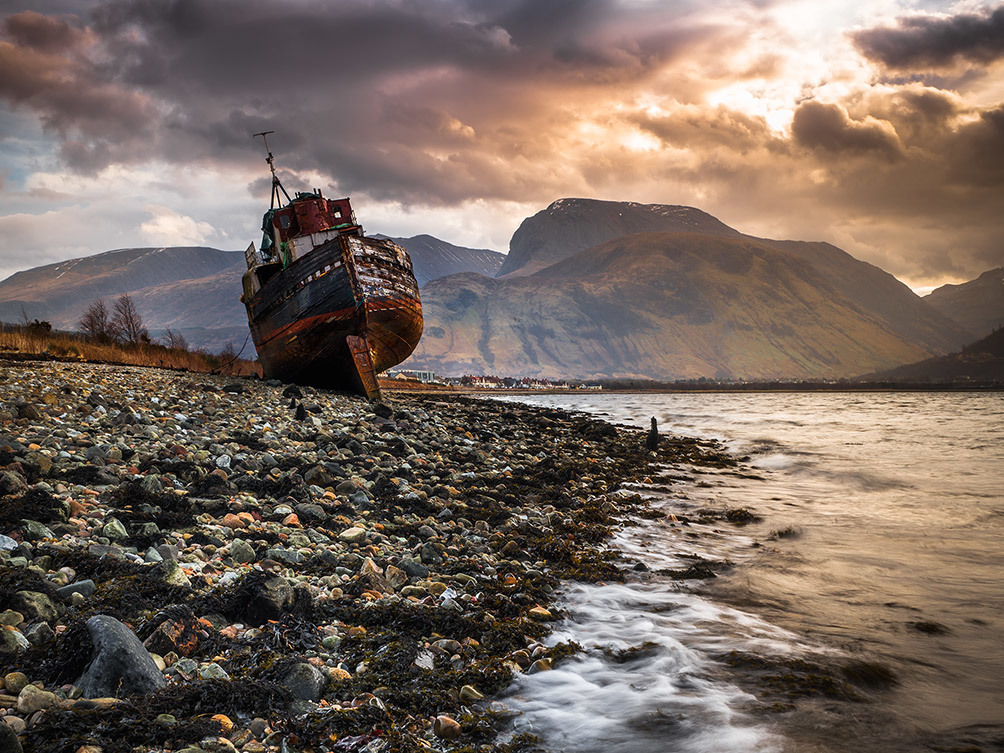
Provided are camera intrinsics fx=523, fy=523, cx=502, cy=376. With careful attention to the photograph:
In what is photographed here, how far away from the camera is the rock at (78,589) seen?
13.2 feet

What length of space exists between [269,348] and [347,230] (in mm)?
6645

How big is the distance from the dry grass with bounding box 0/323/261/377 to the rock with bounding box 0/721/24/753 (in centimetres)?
2327

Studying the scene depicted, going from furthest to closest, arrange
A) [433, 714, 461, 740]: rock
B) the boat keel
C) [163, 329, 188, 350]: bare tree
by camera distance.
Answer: [163, 329, 188, 350]: bare tree < the boat keel < [433, 714, 461, 740]: rock

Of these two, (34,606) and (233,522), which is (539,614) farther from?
(34,606)

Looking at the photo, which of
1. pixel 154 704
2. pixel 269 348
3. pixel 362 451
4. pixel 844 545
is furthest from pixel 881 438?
pixel 154 704

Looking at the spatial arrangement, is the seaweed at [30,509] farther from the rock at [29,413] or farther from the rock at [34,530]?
the rock at [29,413]

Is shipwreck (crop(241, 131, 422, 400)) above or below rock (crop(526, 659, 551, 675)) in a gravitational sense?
above

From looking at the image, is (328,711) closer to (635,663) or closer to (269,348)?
(635,663)

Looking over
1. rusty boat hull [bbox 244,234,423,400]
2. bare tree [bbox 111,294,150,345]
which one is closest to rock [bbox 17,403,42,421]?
rusty boat hull [bbox 244,234,423,400]

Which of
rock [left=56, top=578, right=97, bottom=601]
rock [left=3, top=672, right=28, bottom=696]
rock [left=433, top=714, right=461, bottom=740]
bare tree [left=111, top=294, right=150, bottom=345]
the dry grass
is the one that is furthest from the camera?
bare tree [left=111, top=294, right=150, bottom=345]

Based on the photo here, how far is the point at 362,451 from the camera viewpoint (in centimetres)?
1100

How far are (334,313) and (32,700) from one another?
727 inches

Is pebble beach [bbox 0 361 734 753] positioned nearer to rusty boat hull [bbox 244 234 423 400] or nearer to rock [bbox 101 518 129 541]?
rock [bbox 101 518 129 541]

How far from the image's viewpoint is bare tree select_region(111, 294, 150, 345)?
3169cm
